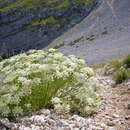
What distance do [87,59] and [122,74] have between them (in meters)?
9.12

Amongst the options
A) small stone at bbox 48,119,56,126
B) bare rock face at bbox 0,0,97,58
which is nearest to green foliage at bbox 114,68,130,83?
small stone at bbox 48,119,56,126

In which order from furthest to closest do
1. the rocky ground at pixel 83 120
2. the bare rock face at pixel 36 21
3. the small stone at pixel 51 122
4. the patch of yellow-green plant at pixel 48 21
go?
the patch of yellow-green plant at pixel 48 21, the bare rock face at pixel 36 21, the small stone at pixel 51 122, the rocky ground at pixel 83 120

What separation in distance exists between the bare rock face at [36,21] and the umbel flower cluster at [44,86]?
33.8 metres

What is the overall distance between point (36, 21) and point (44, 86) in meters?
41.1

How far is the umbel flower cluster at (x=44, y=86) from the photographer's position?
11.4 feet

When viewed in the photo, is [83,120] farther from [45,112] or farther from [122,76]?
[122,76]

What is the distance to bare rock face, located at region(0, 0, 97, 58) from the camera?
3944cm

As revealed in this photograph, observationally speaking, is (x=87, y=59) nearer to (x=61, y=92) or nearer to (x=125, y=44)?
(x=125, y=44)

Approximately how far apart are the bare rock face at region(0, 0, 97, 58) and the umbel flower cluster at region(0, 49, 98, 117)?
111ft

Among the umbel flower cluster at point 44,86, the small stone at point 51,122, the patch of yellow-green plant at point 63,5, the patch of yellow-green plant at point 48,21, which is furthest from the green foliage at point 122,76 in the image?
the patch of yellow-green plant at point 63,5

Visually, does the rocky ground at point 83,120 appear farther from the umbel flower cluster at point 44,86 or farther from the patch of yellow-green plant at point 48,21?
the patch of yellow-green plant at point 48,21

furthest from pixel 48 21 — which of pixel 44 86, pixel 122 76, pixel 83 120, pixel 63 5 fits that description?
pixel 83 120

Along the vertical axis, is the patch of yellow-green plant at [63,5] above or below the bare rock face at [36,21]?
above

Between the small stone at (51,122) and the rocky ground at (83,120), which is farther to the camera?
the small stone at (51,122)
